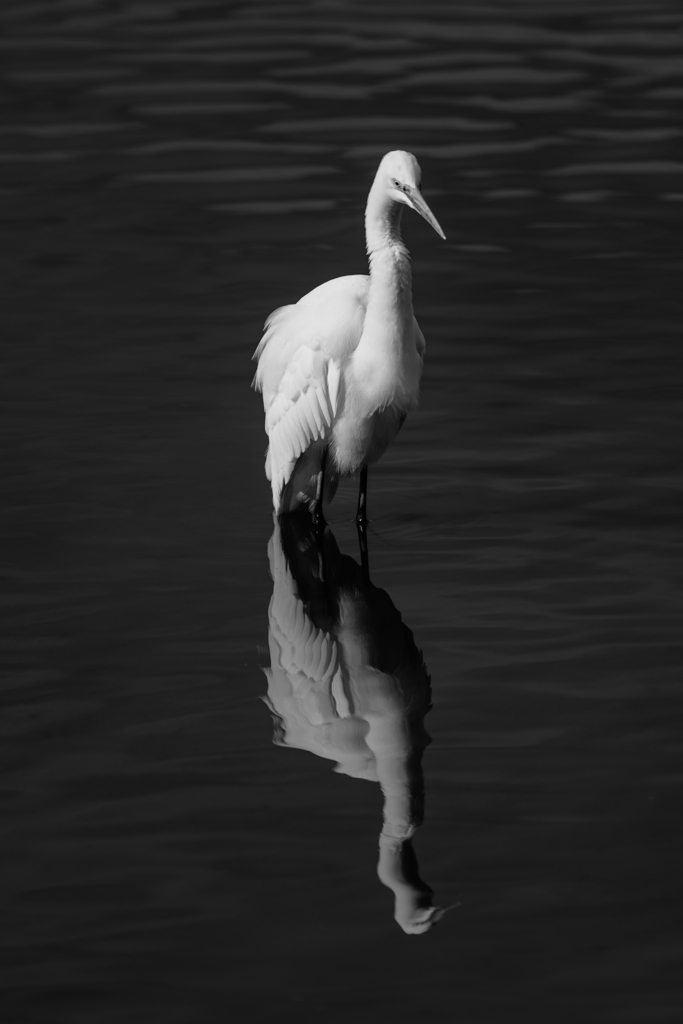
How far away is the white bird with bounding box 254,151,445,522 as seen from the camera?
6.91m

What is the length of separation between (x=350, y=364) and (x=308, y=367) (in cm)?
19

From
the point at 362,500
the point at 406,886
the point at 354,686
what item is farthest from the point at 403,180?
the point at 406,886

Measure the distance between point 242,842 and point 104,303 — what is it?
20.3 feet

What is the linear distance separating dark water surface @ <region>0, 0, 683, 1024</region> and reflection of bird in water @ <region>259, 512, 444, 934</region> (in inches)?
2.9

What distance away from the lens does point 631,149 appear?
1351 cm

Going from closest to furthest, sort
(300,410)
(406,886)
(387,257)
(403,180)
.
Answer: (406,886), (403,180), (387,257), (300,410)

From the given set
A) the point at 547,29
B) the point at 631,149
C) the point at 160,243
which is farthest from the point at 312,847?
the point at 547,29

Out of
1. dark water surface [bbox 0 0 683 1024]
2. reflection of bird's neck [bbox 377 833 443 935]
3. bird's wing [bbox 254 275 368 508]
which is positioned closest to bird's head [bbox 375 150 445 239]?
bird's wing [bbox 254 275 368 508]

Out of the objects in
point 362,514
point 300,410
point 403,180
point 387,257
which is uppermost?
point 403,180

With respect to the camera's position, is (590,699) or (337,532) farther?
(337,532)

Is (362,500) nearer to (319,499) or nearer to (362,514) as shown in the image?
(362,514)

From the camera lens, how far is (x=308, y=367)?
713 centimetres

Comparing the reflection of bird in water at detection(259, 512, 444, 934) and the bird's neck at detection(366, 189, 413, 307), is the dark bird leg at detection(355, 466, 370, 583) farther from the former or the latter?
the bird's neck at detection(366, 189, 413, 307)

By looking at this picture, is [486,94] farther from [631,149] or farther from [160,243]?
[160,243]
